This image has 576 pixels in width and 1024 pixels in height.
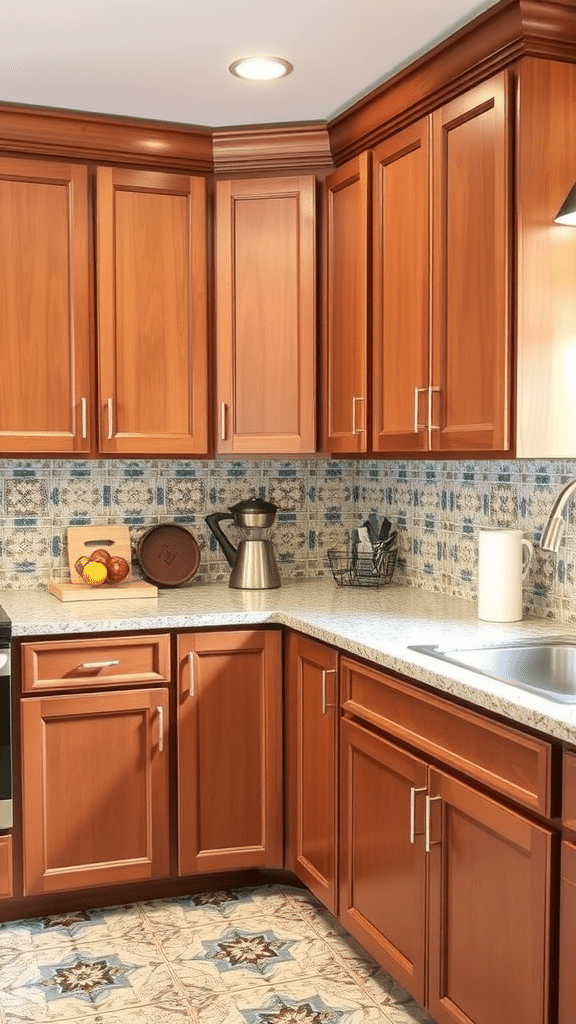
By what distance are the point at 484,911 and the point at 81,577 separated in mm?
1831

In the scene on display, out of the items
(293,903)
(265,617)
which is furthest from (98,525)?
(293,903)

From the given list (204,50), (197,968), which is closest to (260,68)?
(204,50)

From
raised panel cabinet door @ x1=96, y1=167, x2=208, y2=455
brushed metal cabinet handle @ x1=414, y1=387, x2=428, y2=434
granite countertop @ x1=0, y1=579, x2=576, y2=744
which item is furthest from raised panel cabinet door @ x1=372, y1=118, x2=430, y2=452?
raised panel cabinet door @ x1=96, y1=167, x2=208, y2=455

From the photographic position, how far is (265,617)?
3.02m

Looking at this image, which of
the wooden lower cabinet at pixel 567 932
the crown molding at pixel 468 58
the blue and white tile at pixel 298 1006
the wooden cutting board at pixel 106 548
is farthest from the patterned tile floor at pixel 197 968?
the crown molding at pixel 468 58

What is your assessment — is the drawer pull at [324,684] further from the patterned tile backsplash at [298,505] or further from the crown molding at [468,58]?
the crown molding at [468,58]

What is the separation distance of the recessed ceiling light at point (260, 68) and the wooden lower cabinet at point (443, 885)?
1724 millimetres

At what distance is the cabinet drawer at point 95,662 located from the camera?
112 inches

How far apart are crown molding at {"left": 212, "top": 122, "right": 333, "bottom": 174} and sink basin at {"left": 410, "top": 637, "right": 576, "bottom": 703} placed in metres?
1.69

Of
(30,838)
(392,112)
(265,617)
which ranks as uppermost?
(392,112)

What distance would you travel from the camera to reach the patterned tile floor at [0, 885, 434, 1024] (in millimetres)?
2445

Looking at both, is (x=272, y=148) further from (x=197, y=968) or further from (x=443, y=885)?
(x=197, y=968)

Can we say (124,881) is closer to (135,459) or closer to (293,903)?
(293,903)

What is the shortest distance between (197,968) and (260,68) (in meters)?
2.35
